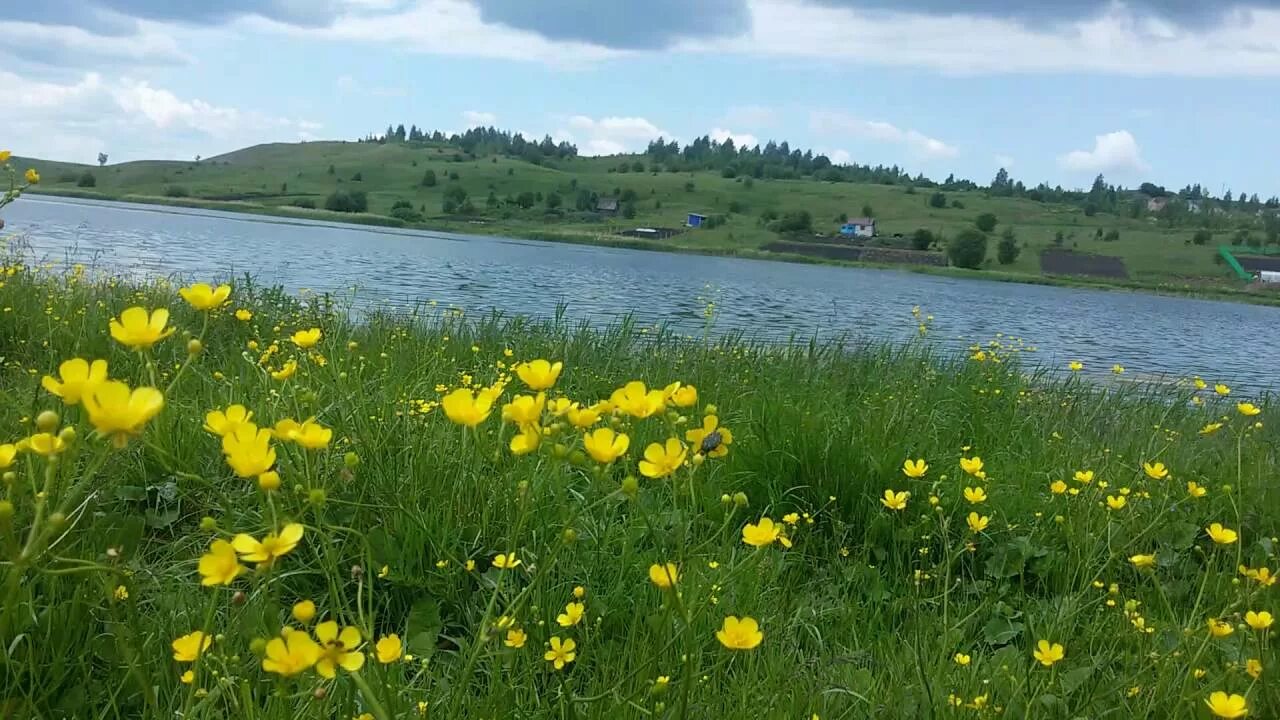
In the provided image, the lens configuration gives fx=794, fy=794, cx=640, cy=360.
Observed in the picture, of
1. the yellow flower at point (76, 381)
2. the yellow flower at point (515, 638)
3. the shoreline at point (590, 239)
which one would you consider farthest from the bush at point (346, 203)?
the yellow flower at point (76, 381)

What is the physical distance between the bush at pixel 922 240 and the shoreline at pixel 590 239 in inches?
446

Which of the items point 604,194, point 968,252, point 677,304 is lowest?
point 677,304

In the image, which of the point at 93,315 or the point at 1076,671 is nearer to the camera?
the point at 1076,671

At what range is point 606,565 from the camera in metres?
2.50

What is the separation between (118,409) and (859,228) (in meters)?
101

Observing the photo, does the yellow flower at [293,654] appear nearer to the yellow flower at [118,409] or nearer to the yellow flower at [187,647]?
the yellow flower at [118,409]

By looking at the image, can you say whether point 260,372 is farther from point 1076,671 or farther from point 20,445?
point 1076,671

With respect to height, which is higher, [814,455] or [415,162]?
[415,162]

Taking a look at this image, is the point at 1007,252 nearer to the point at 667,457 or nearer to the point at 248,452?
the point at 667,457

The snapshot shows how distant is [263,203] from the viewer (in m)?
91.3

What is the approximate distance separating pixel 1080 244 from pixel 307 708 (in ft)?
335

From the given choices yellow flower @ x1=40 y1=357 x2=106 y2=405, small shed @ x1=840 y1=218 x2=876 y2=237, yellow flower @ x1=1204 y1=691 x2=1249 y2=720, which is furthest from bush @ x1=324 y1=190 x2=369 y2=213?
yellow flower @ x1=1204 y1=691 x2=1249 y2=720

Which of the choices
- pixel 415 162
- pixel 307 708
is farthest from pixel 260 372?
pixel 415 162

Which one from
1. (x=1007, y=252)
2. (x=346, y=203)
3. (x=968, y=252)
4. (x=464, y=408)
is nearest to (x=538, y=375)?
(x=464, y=408)
